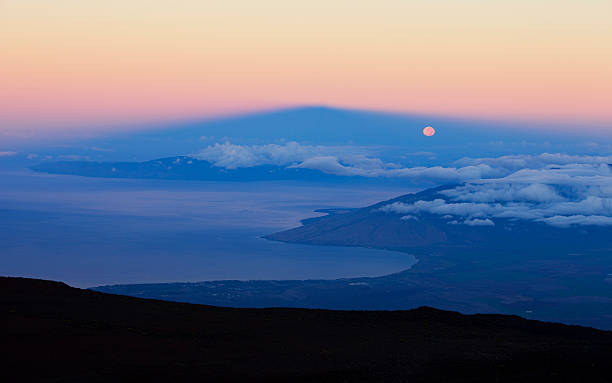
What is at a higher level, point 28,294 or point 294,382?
point 28,294

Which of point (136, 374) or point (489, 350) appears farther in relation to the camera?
point (489, 350)

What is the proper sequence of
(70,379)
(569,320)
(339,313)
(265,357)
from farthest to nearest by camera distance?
(569,320) → (339,313) → (265,357) → (70,379)

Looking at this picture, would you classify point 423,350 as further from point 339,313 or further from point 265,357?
point 339,313

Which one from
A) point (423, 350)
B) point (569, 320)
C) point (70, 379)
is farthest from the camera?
point (569, 320)

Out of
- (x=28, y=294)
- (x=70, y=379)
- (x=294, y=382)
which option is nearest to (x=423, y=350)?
(x=294, y=382)

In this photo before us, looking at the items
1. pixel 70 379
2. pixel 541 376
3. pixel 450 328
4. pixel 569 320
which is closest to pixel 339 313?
pixel 450 328

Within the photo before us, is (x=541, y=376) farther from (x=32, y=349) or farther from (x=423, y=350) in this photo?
(x=32, y=349)
